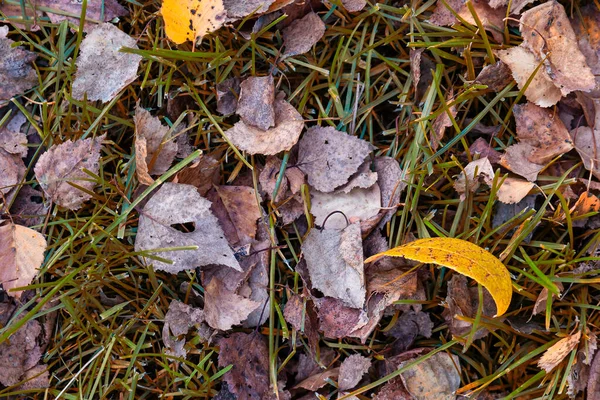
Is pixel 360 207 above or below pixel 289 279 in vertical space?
above

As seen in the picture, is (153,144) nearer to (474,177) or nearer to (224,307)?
(224,307)

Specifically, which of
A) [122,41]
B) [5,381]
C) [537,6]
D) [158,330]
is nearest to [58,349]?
[5,381]

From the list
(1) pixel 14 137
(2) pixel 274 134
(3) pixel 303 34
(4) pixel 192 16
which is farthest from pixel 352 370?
(1) pixel 14 137

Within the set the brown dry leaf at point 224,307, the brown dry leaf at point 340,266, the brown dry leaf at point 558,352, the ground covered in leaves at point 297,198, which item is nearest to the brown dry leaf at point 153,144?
the ground covered in leaves at point 297,198

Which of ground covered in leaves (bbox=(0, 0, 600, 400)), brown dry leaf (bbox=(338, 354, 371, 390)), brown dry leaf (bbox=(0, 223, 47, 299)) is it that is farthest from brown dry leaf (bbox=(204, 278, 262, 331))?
brown dry leaf (bbox=(0, 223, 47, 299))

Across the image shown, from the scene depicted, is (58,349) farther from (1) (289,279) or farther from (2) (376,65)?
(2) (376,65)
